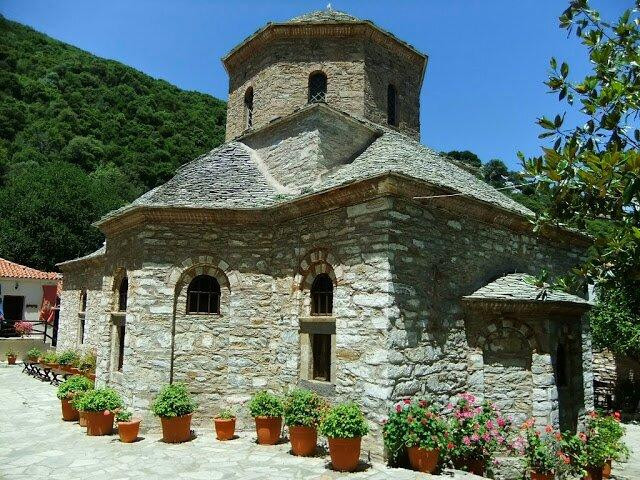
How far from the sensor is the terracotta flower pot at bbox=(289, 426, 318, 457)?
7.72m

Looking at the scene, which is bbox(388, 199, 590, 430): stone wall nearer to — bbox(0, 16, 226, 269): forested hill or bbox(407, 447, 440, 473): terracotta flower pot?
bbox(407, 447, 440, 473): terracotta flower pot

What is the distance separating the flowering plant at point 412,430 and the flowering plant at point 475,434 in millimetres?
296

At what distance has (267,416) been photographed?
27.5 feet

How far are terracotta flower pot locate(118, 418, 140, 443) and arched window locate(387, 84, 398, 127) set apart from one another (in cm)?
957

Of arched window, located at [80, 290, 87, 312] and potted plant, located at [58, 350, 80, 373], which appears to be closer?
potted plant, located at [58, 350, 80, 373]

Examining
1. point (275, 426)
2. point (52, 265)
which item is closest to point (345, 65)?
point (275, 426)

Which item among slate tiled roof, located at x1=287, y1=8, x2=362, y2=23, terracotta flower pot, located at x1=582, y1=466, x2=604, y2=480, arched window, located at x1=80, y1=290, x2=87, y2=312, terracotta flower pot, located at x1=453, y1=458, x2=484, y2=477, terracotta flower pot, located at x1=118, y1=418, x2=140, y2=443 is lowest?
terracotta flower pot, located at x1=582, y1=466, x2=604, y2=480

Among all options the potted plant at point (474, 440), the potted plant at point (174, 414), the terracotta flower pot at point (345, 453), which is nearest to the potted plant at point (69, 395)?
the potted plant at point (174, 414)

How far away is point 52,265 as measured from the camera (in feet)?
104

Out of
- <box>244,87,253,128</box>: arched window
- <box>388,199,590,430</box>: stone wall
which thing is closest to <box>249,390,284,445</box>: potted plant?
<box>388,199,590,430</box>: stone wall

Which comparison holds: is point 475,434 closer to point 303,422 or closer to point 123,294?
point 303,422

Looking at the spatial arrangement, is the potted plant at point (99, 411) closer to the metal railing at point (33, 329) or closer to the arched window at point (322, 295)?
the arched window at point (322, 295)

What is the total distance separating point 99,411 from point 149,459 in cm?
197

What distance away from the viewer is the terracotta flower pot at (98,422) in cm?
880
